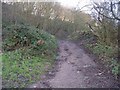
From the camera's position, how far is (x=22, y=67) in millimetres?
8617

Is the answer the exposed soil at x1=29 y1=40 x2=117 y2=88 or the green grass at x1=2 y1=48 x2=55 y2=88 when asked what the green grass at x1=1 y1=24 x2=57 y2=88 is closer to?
the green grass at x1=2 y1=48 x2=55 y2=88

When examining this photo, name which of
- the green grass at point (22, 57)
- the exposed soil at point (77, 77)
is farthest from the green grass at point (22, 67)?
the exposed soil at point (77, 77)

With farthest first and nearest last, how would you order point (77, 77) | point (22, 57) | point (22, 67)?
1. point (22, 57)
2. point (22, 67)
3. point (77, 77)

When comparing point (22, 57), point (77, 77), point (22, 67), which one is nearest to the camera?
point (77, 77)

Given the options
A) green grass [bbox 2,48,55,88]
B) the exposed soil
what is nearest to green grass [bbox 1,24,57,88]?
green grass [bbox 2,48,55,88]

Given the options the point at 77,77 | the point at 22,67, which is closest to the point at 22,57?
the point at 22,67

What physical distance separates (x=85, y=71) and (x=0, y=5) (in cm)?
760

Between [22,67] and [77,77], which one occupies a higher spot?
[22,67]

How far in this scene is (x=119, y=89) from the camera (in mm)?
6859

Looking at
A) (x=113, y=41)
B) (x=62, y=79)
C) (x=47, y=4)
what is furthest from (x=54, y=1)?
(x=62, y=79)

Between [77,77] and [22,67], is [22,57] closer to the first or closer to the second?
[22,67]

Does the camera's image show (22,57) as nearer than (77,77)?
No

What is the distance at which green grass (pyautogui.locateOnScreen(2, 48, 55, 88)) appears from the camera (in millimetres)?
7151

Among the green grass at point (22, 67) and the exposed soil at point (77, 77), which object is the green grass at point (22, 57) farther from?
the exposed soil at point (77, 77)
